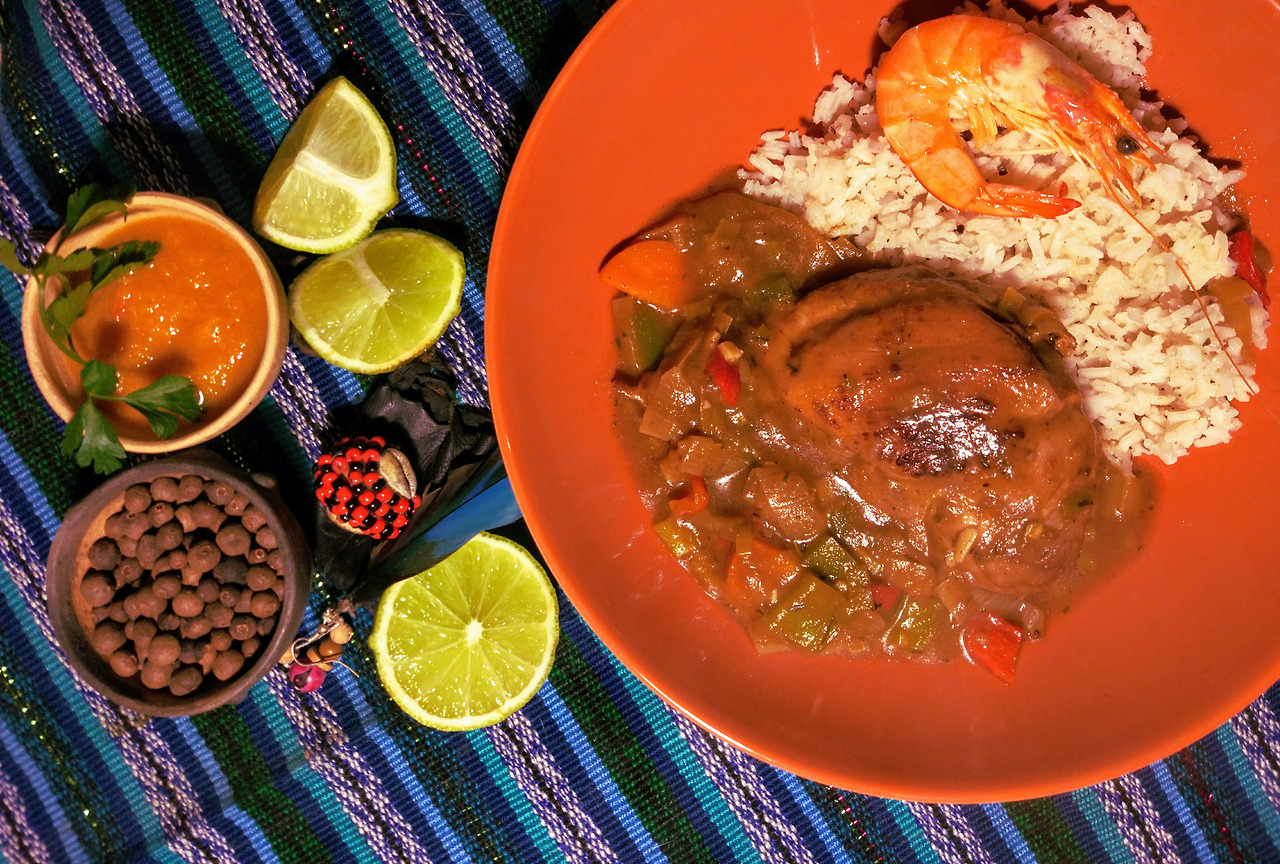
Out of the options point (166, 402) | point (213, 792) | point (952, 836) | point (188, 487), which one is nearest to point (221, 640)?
point (188, 487)

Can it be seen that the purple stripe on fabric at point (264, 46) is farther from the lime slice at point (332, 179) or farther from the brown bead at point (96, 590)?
the brown bead at point (96, 590)

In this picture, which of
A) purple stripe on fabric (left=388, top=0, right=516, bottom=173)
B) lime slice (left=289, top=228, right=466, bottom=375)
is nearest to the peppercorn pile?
lime slice (left=289, top=228, right=466, bottom=375)

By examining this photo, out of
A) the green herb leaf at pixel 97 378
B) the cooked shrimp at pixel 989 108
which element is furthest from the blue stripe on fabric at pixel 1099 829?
the green herb leaf at pixel 97 378

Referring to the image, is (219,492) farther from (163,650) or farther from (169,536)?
(163,650)

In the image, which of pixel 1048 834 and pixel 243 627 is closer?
pixel 243 627

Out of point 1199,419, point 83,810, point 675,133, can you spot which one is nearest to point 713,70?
point 675,133

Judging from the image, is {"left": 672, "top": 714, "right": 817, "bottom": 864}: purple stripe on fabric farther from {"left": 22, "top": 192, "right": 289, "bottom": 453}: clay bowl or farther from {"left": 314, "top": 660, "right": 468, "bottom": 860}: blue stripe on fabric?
{"left": 22, "top": 192, "right": 289, "bottom": 453}: clay bowl
